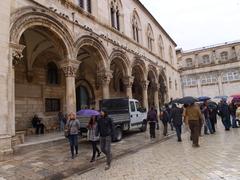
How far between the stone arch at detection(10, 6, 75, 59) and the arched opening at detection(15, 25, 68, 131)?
1.46m

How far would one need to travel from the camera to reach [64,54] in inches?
439

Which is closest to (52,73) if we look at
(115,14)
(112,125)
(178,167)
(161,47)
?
(115,14)

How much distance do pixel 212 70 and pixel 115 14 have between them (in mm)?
29689

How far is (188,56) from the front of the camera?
46.1 metres

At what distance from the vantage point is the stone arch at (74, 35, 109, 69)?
12009 mm

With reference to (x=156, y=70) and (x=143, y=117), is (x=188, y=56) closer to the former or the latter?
(x=156, y=70)

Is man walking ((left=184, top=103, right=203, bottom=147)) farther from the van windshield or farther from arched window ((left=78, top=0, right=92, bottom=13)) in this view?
arched window ((left=78, top=0, right=92, bottom=13))

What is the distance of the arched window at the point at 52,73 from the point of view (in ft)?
51.9

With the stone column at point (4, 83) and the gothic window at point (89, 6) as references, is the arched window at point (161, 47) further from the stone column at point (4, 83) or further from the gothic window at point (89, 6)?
the stone column at point (4, 83)

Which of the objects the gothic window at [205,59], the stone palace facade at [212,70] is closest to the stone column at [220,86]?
the stone palace facade at [212,70]

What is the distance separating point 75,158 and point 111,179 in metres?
2.80

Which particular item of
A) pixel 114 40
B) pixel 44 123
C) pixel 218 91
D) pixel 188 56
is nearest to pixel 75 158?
pixel 44 123

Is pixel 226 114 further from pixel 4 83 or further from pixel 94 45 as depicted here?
pixel 4 83

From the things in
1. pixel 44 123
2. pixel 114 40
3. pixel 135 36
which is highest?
pixel 135 36
